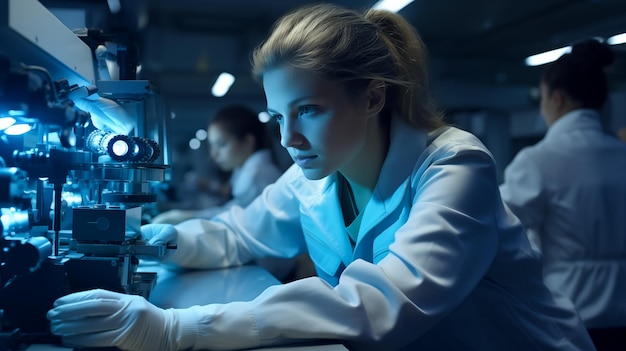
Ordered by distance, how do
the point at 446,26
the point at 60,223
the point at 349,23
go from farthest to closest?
the point at 446,26, the point at 349,23, the point at 60,223

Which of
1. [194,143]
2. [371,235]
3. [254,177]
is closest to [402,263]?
[371,235]

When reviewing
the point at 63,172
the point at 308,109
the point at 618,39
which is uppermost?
Result: the point at 618,39

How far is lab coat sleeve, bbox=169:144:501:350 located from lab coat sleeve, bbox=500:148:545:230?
1.06m

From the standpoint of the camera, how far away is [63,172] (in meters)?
0.90

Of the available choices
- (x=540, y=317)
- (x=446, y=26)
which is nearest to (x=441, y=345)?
(x=540, y=317)

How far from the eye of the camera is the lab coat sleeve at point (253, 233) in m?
1.47

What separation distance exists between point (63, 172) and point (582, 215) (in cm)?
173

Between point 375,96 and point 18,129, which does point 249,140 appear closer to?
point 375,96

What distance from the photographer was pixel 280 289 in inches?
32.3

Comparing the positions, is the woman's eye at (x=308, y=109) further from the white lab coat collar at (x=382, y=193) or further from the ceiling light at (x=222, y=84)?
the ceiling light at (x=222, y=84)

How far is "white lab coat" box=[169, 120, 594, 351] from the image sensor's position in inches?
Answer: 31.4

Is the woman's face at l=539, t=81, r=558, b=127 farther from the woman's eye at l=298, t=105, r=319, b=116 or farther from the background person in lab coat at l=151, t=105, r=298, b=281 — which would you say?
the background person in lab coat at l=151, t=105, r=298, b=281

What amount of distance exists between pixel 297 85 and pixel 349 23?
0.20m

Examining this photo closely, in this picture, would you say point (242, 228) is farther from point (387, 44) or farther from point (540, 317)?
point (540, 317)
